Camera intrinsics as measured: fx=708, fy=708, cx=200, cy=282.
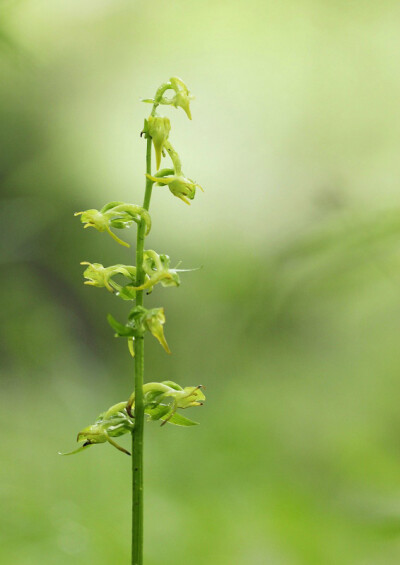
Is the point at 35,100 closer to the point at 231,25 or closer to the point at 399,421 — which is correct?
the point at 231,25

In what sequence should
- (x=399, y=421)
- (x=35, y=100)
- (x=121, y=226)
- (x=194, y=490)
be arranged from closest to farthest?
(x=121, y=226) < (x=194, y=490) < (x=399, y=421) < (x=35, y=100)

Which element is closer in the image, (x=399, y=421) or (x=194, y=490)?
(x=194, y=490)

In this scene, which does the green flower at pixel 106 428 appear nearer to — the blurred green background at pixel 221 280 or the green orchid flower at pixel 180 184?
the green orchid flower at pixel 180 184

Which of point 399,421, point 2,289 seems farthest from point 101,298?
point 399,421

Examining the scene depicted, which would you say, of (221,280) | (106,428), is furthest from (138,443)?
(221,280)

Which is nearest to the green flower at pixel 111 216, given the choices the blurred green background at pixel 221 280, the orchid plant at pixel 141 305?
the orchid plant at pixel 141 305

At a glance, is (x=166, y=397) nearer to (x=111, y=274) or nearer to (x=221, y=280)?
(x=111, y=274)
